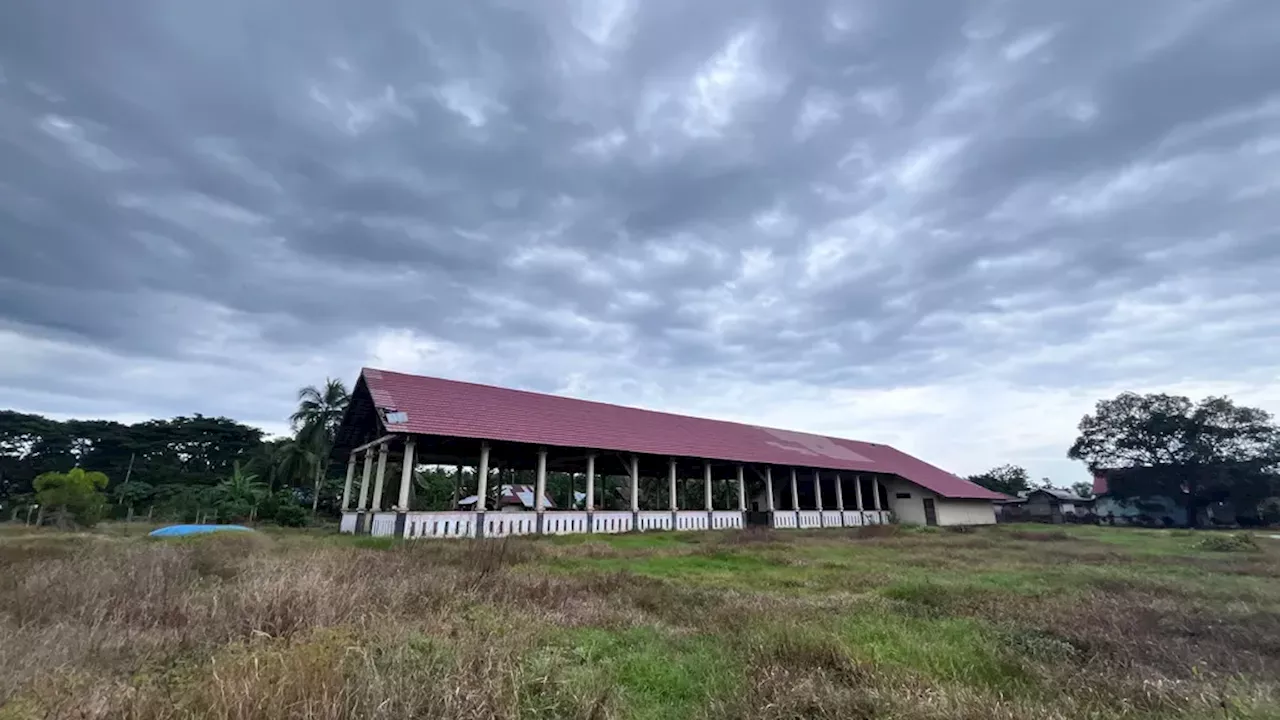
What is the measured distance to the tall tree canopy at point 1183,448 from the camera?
40844 mm

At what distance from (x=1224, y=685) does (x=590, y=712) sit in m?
3.63

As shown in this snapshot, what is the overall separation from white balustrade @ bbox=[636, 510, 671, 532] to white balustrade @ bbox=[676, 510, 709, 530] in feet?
1.79

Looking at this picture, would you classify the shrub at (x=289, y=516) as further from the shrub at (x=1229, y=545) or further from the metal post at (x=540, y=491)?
the shrub at (x=1229, y=545)

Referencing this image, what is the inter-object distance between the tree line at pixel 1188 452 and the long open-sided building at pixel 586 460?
63.4 feet

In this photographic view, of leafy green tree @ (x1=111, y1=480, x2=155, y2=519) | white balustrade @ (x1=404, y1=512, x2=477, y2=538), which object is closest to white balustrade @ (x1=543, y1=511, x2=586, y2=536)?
white balustrade @ (x1=404, y1=512, x2=477, y2=538)

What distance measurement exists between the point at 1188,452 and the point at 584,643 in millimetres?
56752

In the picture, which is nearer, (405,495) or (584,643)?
(584,643)

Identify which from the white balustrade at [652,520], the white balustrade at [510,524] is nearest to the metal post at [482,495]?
the white balustrade at [510,524]

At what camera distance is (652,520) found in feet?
68.6

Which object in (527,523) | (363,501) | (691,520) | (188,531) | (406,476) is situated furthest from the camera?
(691,520)

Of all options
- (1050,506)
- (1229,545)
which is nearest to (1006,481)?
(1050,506)

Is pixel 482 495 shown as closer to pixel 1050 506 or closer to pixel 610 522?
pixel 610 522

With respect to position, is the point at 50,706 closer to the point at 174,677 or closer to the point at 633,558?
the point at 174,677

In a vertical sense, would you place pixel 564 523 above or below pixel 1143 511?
below
